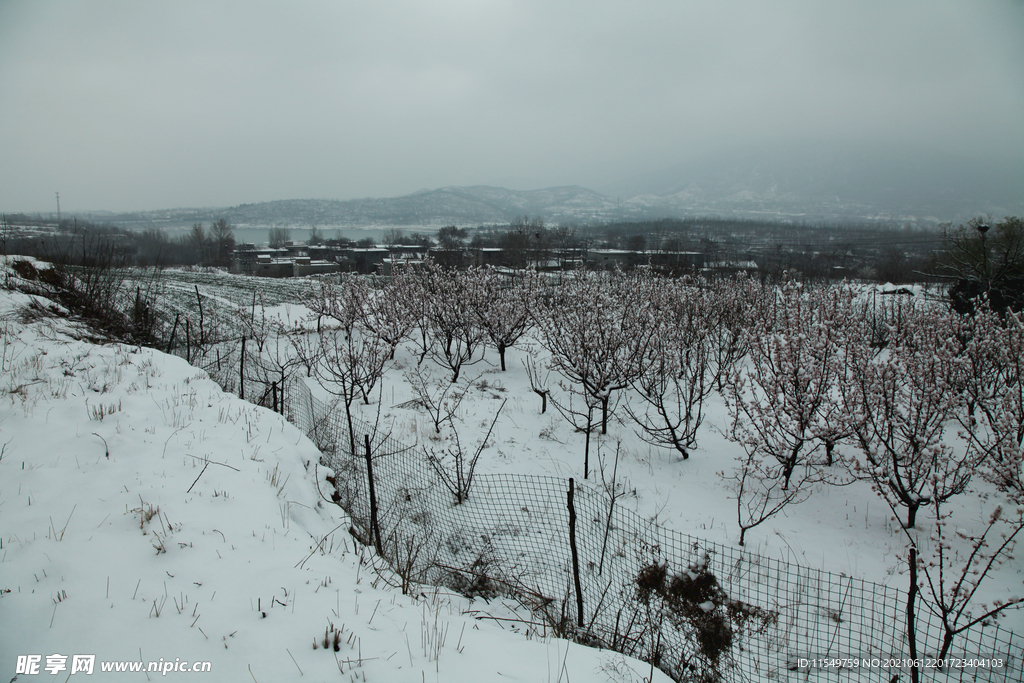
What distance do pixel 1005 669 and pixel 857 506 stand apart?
310cm

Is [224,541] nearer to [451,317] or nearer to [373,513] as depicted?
[373,513]

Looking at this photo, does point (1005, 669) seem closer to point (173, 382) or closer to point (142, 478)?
point (142, 478)

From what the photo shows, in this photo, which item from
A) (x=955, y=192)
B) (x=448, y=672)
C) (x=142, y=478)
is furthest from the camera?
(x=955, y=192)

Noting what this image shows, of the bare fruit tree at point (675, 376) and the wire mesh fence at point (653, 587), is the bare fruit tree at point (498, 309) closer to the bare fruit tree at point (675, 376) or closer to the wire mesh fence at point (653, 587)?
the bare fruit tree at point (675, 376)

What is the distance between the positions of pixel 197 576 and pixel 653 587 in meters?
4.54

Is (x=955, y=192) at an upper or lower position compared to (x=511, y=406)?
upper

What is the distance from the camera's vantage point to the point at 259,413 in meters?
6.37

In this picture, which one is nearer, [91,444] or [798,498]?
[91,444]

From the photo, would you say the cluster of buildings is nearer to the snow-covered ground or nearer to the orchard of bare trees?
the orchard of bare trees

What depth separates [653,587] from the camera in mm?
5051

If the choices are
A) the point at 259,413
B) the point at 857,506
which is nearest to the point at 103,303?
the point at 259,413

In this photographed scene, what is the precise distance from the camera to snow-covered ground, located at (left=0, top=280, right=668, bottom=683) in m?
2.50

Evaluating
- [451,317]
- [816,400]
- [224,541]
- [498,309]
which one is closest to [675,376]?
[816,400]

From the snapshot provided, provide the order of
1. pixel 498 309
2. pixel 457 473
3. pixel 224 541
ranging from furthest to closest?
pixel 498 309 < pixel 457 473 < pixel 224 541
